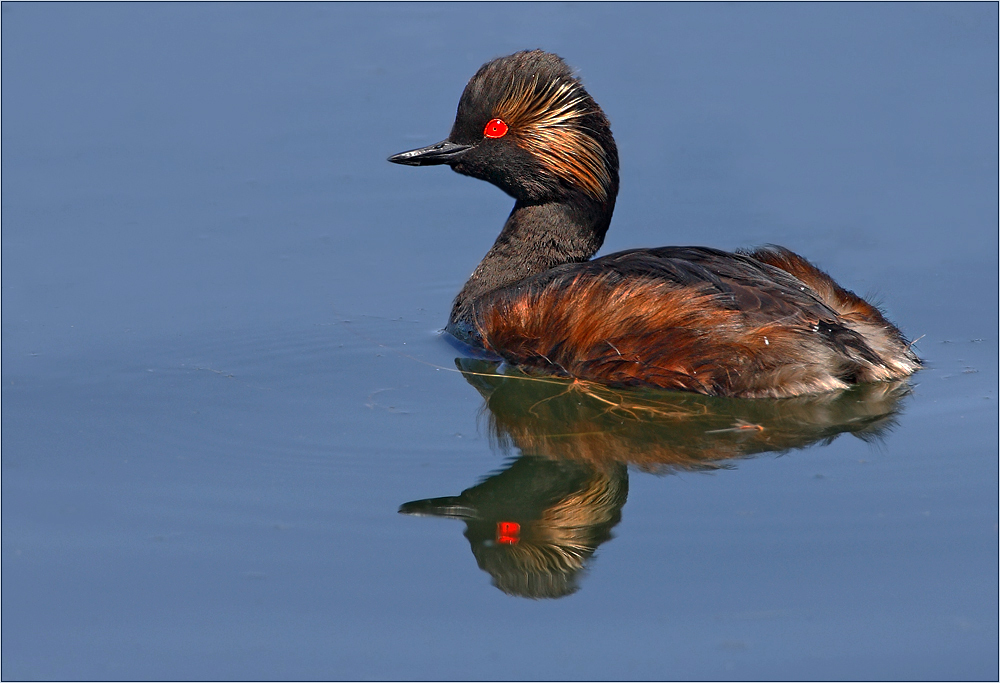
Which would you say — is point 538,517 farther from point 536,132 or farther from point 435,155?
point 435,155

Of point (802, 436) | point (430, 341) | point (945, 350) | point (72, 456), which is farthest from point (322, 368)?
point (945, 350)

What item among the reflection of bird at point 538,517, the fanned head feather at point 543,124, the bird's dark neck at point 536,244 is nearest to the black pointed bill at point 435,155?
the fanned head feather at point 543,124

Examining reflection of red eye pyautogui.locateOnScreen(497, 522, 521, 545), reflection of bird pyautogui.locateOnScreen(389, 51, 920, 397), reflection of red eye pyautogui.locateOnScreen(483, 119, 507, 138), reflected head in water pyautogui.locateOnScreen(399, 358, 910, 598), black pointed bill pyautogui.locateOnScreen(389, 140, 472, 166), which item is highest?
reflection of red eye pyautogui.locateOnScreen(483, 119, 507, 138)

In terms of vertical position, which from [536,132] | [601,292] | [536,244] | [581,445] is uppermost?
[536,132]

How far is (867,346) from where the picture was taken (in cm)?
662

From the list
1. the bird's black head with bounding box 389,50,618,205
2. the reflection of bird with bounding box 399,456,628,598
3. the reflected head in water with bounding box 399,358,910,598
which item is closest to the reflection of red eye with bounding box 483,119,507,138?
the bird's black head with bounding box 389,50,618,205

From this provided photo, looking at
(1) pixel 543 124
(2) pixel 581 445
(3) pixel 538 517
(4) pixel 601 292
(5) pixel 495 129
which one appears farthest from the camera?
(5) pixel 495 129

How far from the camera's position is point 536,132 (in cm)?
731

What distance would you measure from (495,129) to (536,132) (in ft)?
0.81

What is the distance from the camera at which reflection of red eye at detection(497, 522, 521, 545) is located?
17.8 ft

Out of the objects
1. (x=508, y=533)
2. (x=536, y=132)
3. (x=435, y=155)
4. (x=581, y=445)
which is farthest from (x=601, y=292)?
(x=508, y=533)

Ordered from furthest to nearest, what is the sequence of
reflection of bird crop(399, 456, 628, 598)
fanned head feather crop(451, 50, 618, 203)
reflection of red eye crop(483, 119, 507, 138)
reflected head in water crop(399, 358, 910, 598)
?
reflection of red eye crop(483, 119, 507, 138) → fanned head feather crop(451, 50, 618, 203) → reflected head in water crop(399, 358, 910, 598) → reflection of bird crop(399, 456, 628, 598)

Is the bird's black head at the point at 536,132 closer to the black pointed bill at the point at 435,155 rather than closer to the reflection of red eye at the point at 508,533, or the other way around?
the black pointed bill at the point at 435,155

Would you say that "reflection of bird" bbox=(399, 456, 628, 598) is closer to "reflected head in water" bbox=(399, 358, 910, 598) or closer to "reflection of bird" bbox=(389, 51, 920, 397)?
"reflected head in water" bbox=(399, 358, 910, 598)
